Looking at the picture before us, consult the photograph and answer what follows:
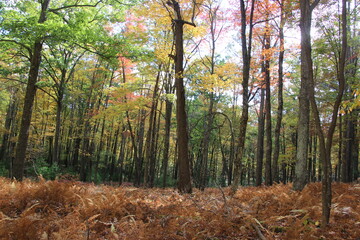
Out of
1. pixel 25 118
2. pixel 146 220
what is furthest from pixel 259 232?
pixel 25 118

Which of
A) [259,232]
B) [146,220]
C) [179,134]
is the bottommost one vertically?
[146,220]

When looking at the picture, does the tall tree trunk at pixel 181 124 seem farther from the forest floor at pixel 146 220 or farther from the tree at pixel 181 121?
the forest floor at pixel 146 220

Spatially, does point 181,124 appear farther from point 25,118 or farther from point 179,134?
point 25,118

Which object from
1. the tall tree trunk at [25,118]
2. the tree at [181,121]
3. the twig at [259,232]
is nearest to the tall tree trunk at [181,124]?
the tree at [181,121]

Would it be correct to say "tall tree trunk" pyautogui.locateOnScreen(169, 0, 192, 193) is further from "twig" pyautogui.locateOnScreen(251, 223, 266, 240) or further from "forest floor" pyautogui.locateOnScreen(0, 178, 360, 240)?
"twig" pyautogui.locateOnScreen(251, 223, 266, 240)

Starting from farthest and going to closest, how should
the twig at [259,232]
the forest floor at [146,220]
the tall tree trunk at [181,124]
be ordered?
the tall tree trunk at [181,124] < the forest floor at [146,220] < the twig at [259,232]

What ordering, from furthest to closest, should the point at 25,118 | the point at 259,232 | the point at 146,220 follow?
the point at 25,118
the point at 146,220
the point at 259,232

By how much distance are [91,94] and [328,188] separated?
2090 cm

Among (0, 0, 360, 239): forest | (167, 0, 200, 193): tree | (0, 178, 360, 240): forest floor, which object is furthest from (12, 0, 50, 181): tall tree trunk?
(167, 0, 200, 193): tree

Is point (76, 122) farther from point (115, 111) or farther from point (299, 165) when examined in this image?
point (299, 165)

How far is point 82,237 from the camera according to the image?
269 cm

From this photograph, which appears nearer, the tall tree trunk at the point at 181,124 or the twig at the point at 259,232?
the twig at the point at 259,232

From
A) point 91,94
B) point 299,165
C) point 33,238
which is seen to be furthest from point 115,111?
point 33,238

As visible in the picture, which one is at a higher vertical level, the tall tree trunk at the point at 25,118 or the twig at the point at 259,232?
the tall tree trunk at the point at 25,118
